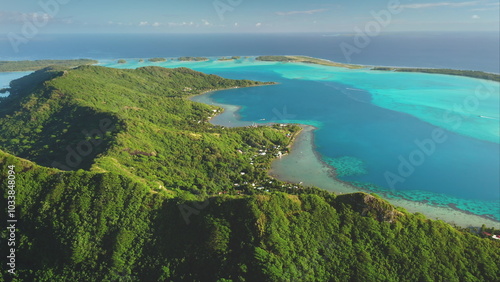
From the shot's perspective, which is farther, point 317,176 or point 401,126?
Result: point 401,126

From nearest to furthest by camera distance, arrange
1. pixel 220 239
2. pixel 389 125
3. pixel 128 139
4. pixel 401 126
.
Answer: pixel 220 239
pixel 128 139
pixel 401 126
pixel 389 125

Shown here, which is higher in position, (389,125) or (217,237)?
(217,237)

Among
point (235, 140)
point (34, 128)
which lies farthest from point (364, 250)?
point (34, 128)

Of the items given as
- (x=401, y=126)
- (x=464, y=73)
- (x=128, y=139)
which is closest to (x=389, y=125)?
(x=401, y=126)

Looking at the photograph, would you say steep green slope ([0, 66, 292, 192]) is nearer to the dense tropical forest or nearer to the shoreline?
the shoreline

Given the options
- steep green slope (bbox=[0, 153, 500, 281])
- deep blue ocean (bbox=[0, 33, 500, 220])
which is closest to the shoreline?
deep blue ocean (bbox=[0, 33, 500, 220])

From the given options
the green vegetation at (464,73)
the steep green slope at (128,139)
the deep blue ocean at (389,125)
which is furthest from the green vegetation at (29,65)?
the green vegetation at (464,73)

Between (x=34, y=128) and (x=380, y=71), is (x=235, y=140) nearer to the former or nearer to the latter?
(x=34, y=128)

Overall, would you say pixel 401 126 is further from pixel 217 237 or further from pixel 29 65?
pixel 29 65
